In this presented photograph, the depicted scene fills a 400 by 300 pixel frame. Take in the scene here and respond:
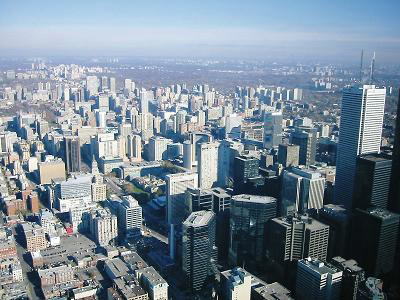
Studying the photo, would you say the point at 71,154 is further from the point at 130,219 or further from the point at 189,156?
the point at 130,219

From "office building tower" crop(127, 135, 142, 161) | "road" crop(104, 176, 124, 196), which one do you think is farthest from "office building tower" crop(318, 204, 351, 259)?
"office building tower" crop(127, 135, 142, 161)

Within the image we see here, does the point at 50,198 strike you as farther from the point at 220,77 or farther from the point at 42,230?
the point at 220,77

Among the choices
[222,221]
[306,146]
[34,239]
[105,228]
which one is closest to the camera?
[222,221]

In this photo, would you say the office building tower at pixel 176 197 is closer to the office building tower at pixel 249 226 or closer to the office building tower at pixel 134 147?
the office building tower at pixel 249 226

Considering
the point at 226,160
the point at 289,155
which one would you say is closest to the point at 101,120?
the point at 226,160

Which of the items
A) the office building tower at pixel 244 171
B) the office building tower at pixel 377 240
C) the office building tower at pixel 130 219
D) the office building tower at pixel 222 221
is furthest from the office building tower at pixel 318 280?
the office building tower at pixel 130 219
